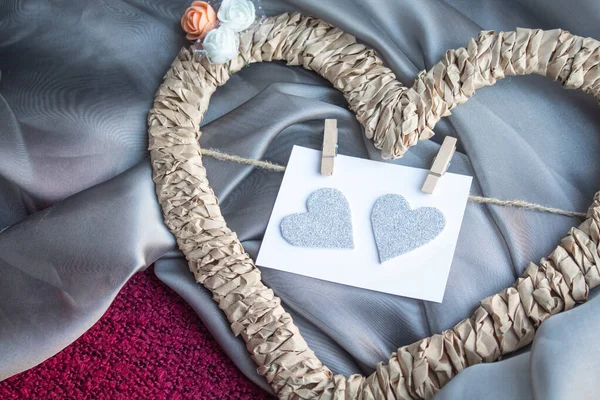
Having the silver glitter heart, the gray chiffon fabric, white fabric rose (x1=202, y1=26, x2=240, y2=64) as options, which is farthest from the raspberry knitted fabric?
white fabric rose (x1=202, y1=26, x2=240, y2=64)

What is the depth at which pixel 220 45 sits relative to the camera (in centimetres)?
86

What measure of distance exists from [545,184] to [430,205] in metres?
0.14

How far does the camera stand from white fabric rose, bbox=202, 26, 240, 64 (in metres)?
0.86

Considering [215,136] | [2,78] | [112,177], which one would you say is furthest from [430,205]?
[2,78]

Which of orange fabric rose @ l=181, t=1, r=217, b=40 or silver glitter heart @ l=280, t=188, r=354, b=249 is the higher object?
orange fabric rose @ l=181, t=1, r=217, b=40

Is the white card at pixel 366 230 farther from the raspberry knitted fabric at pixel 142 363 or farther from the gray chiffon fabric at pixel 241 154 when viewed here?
the raspberry knitted fabric at pixel 142 363

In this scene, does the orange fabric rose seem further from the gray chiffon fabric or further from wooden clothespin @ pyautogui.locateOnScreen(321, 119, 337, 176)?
wooden clothespin @ pyautogui.locateOnScreen(321, 119, 337, 176)

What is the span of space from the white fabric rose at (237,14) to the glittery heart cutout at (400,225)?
29 cm

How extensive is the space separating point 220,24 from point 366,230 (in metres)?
0.33

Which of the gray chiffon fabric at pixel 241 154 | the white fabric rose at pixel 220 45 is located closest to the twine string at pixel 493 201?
the gray chiffon fabric at pixel 241 154

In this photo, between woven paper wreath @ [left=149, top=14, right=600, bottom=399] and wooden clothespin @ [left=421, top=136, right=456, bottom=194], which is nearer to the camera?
woven paper wreath @ [left=149, top=14, right=600, bottom=399]

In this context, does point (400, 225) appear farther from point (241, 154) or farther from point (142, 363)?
point (142, 363)

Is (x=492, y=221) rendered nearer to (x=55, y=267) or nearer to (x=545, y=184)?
(x=545, y=184)

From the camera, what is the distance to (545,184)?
0.82 m
